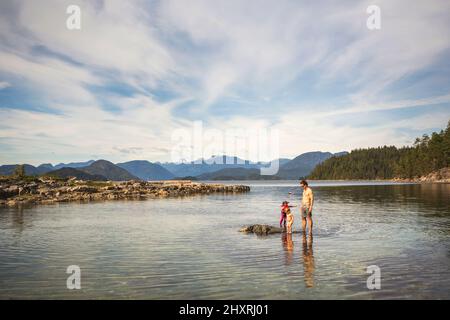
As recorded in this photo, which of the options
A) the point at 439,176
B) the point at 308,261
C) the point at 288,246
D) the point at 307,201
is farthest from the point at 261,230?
the point at 439,176

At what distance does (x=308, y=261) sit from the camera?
697 inches

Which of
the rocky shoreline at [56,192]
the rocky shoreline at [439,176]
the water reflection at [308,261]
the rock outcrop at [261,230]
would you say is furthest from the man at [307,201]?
the rocky shoreline at [439,176]

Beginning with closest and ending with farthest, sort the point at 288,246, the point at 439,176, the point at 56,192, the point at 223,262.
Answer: the point at 223,262, the point at 288,246, the point at 56,192, the point at 439,176

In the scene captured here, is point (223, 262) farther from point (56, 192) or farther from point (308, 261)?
point (56, 192)

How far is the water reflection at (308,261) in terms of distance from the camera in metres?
14.3

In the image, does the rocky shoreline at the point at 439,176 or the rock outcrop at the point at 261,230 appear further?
the rocky shoreline at the point at 439,176

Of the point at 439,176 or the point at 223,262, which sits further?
the point at 439,176

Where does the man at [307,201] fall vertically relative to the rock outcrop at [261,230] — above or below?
above

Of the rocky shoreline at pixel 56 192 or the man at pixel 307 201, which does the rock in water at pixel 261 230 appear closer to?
the man at pixel 307 201

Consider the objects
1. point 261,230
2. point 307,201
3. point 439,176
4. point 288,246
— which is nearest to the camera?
point 288,246

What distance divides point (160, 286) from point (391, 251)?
45.2 ft

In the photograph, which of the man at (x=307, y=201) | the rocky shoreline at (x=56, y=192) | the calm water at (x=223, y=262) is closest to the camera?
the calm water at (x=223, y=262)

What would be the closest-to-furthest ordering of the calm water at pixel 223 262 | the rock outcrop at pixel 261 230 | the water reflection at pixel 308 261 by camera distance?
1. the calm water at pixel 223 262
2. the water reflection at pixel 308 261
3. the rock outcrop at pixel 261 230
